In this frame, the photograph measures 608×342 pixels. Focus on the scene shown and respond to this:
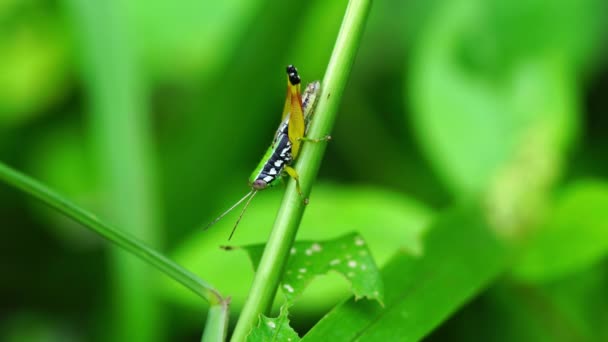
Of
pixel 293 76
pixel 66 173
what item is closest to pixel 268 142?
pixel 66 173

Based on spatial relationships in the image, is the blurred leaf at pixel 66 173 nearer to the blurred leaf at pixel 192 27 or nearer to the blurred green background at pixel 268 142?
the blurred green background at pixel 268 142

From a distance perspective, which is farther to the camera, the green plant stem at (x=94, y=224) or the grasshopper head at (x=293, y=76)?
the grasshopper head at (x=293, y=76)

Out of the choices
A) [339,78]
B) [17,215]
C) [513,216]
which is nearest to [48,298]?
[17,215]

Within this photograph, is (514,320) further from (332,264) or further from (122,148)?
(122,148)

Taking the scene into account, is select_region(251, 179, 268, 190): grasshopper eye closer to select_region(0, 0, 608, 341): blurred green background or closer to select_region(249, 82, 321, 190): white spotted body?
select_region(249, 82, 321, 190): white spotted body

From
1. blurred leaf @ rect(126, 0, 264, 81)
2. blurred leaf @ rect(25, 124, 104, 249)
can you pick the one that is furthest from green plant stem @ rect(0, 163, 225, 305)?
blurred leaf @ rect(25, 124, 104, 249)

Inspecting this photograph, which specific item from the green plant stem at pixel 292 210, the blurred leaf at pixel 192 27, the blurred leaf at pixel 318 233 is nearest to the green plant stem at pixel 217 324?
the green plant stem at pixel 292 210

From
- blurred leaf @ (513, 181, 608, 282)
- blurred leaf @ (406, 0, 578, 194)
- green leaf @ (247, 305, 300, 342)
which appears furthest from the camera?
blurred leaf @ (406, 0, 578, 194)
